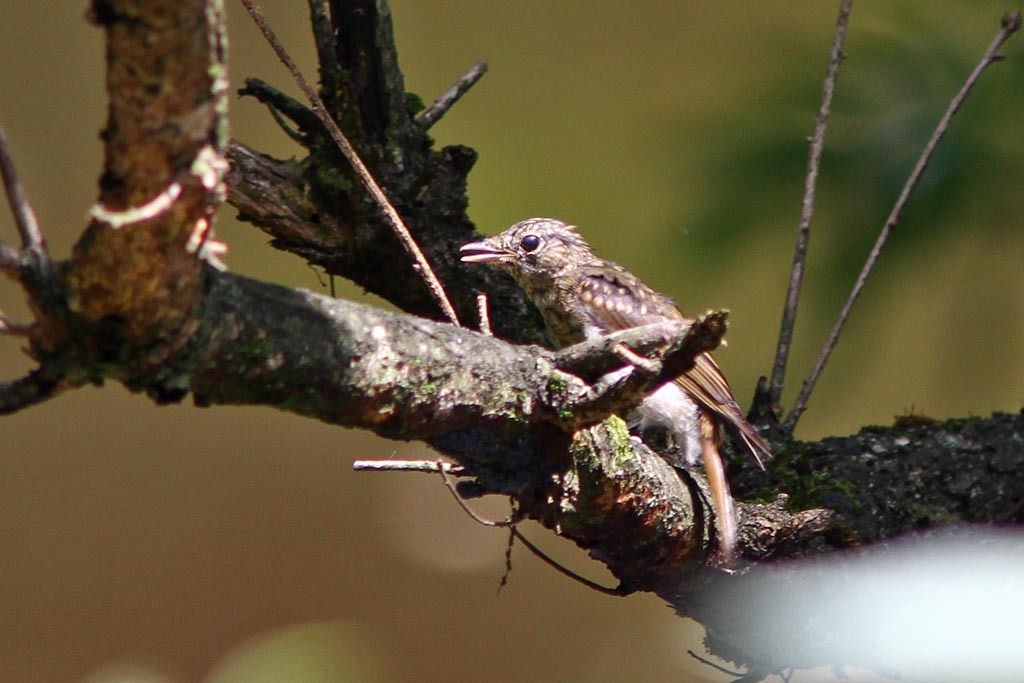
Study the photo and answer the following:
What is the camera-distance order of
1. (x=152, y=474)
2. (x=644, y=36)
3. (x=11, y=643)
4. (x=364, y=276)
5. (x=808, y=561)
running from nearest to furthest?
1. (x=808, y=561)
2. (x=364, y=276)
3. (x=11, y=643)
4. (x=152, y=474)
5. (x=644, y=36)

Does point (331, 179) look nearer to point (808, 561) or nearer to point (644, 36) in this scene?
point (808, 561)

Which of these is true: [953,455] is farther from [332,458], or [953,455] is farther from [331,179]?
[332,458]

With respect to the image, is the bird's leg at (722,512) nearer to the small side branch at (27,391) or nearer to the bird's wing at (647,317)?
the bird's wing at (647,317)

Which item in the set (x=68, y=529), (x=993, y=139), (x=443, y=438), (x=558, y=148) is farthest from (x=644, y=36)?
(x=443, y=438)

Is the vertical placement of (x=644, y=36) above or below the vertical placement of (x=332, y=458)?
above

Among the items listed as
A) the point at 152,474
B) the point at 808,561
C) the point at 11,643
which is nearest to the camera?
the point at 808,561

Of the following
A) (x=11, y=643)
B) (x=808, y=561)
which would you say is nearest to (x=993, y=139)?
(x=808, y=561)

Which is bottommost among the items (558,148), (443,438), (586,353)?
(443,438)

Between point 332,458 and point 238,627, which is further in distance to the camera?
point 332,458
